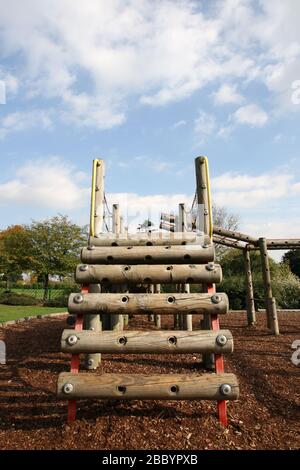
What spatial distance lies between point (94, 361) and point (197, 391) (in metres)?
2.20

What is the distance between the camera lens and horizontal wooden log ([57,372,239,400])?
302cm

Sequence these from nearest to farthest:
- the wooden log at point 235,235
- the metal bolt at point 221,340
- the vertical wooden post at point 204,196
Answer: the metal bolt at point 221,340 → the vertical wooden post at point 204,196 → the wooden log at point 235,235

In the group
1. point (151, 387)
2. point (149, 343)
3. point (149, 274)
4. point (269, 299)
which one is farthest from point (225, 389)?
point (269, 299)

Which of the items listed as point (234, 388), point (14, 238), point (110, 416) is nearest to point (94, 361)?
point (110, 416)

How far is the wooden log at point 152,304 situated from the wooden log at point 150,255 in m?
0.55

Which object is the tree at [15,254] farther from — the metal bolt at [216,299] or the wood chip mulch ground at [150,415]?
the metal bolt at [216,299]

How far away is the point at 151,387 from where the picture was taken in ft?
9.94

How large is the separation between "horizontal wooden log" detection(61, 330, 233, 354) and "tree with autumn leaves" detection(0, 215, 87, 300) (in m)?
23.9

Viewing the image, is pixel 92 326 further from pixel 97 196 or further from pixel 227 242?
pixel 227 242

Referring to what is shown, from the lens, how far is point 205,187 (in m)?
4.96

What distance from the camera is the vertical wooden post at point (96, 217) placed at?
15.6 ft

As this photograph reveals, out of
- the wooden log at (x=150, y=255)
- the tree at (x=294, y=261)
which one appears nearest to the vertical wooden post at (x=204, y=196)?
the wooden log at (x=150, y=255)

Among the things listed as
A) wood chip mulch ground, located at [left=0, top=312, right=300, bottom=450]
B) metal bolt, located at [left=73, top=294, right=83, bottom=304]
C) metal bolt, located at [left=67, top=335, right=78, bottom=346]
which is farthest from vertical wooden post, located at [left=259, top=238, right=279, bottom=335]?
metal bolt, located at [left=67, top=335, right=78, bottom=346]
